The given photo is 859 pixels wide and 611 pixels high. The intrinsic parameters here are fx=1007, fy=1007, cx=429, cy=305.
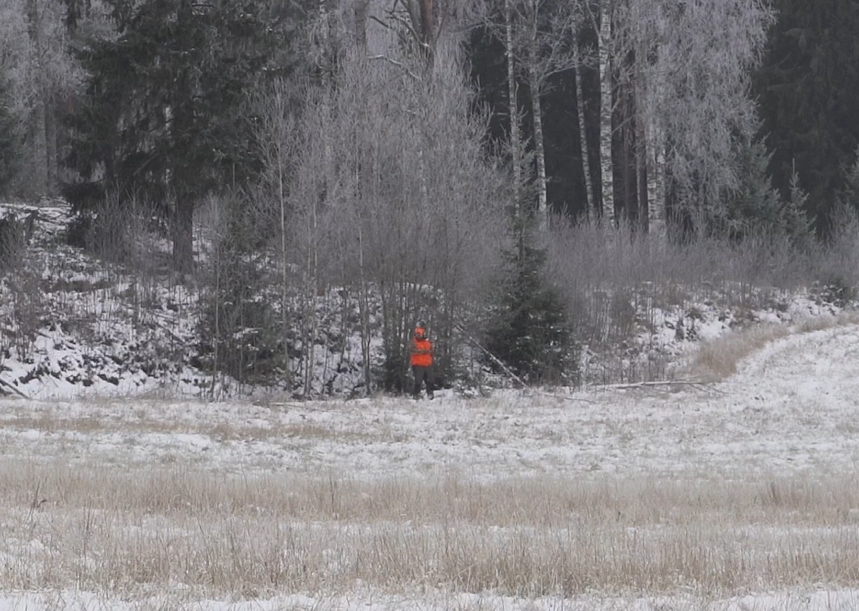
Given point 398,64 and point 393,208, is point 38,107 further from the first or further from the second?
point 393,208

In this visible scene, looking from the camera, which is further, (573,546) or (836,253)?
(836,253)

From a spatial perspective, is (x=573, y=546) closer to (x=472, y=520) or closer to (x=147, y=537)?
(x=472, y=520)

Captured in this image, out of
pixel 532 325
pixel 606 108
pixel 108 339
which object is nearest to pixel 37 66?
pixel 108 339

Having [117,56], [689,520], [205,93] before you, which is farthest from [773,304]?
[689,520]

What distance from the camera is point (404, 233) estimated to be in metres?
26.0

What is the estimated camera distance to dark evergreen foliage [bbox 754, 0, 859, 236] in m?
48.9

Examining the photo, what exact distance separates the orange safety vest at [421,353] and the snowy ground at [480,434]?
1.02 metres

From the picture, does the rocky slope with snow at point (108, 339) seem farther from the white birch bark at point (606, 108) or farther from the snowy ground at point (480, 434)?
the white birch bark at point (606, 108)

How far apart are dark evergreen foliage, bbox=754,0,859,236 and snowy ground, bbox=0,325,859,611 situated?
28.5m

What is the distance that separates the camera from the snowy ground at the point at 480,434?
14680mm

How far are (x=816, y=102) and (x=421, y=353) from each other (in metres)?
34.4

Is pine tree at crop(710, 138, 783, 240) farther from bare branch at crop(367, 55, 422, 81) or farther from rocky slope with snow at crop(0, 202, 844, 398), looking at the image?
bare branch at crop(367, 55, 422, 81)

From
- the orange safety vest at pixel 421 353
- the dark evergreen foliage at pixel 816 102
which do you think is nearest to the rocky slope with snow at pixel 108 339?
the orange safety vest at pixel 421 353

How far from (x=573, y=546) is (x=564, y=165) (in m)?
45.0
